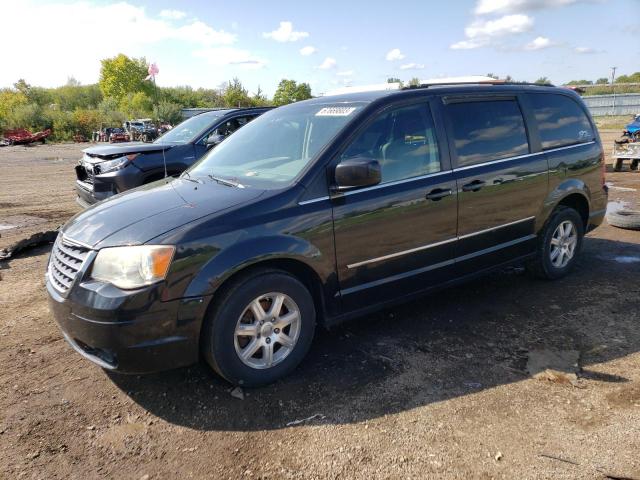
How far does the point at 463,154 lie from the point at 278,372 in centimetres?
233

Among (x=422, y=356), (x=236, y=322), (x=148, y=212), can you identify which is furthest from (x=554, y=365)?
(x=148, y=212)

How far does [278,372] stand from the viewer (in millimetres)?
3281

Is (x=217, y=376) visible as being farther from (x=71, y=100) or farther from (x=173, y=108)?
(x=71, y=100)

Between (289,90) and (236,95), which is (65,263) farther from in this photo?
(289,90)

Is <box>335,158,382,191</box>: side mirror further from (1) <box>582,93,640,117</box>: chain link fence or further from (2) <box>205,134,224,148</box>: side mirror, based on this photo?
(1) <box>582,93,640,117</box>: chain link fence

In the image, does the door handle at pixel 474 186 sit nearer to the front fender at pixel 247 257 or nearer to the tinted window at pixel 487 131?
the tinted window at pixel 487 131

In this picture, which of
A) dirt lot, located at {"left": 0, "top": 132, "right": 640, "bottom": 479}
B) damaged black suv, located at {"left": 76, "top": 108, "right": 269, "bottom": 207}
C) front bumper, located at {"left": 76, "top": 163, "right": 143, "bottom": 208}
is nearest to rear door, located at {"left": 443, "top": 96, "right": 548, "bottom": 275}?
dirt lot, located at {"left": 0, "top": 132, "right": 640, "bottom": 479}

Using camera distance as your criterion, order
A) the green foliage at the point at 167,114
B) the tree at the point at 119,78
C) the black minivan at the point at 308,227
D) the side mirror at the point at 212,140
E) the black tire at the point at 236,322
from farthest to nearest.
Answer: the tree at the point at 119,78 < the green foliage at the point at 167,114 < the side mirror at the point at 212,140 < the black tire at the point at 236,322 < the black minivan at the point at 308,227

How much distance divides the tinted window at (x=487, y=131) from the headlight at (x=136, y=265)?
2.53 meters

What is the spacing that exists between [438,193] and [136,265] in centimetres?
231

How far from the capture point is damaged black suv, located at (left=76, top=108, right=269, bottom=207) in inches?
272

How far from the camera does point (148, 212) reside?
10.5 ft

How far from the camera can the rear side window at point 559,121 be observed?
4.77 meters

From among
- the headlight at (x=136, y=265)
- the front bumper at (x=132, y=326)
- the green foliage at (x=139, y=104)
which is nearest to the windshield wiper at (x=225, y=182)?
the headlight at (x=136, y=265)
